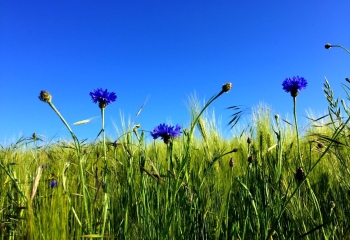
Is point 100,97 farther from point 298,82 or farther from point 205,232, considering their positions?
point 298,82

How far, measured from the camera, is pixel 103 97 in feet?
3.84

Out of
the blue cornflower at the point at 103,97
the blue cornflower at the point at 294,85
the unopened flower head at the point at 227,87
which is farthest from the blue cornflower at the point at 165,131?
the blue cornflower at the point at 294,85

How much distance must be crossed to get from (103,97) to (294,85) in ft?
2.57

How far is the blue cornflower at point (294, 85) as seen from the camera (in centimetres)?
146

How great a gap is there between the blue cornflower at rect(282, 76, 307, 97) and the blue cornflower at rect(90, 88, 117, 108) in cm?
72

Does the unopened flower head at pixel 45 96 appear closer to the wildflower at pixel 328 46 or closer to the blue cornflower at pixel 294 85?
the blue cornflower at pixel 294 85

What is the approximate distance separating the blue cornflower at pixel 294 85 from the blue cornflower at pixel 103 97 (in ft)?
2.38

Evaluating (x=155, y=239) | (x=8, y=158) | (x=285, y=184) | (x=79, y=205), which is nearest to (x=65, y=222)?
(x=155, y=239)

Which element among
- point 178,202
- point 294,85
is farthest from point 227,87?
point 294,85

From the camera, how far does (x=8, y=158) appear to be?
201 cm

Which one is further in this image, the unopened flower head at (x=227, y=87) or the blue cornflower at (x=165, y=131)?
the blue cornflower at (x=165, y=131)

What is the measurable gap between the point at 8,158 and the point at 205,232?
1264mm

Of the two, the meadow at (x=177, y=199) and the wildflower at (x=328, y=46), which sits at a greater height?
the wildflower at (x=328, y=46)

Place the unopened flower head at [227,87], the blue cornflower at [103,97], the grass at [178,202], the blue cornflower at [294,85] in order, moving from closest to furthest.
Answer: the unopened flower head at [227,87], the grass at [178,202], the blue cornflower at [103,97], the blue cornflower at [294,85]
